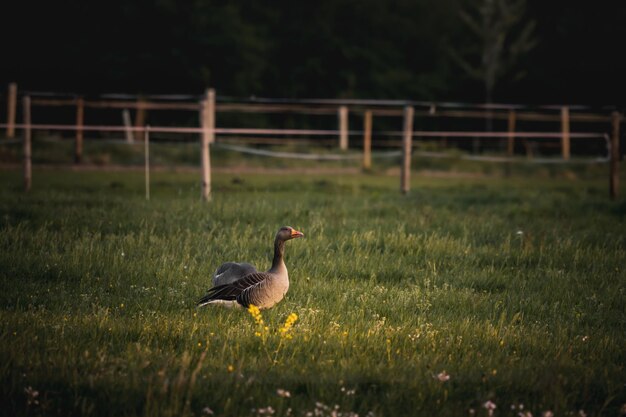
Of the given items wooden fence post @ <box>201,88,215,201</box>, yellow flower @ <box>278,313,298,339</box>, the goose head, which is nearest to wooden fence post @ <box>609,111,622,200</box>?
wooden fence post @ <box>201,88,215,201</box>

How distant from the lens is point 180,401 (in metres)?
5.39

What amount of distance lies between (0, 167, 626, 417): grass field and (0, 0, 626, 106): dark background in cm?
3159

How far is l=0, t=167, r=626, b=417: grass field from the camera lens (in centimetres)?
561

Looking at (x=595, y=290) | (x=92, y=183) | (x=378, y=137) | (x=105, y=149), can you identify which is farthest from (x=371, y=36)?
(x=595, y=290)

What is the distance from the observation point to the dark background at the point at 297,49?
45.3 meters

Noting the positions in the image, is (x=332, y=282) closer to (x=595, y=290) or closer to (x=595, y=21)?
(x=595, y=290)

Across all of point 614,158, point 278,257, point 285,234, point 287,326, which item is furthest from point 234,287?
point 614,158

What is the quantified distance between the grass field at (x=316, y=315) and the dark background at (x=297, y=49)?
31.6 m

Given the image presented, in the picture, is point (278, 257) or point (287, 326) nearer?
point (287, 326)

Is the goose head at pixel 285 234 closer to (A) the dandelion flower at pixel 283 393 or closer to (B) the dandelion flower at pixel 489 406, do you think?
(A) the dandelion flower at pixel 283 393

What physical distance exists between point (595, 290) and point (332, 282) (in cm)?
276

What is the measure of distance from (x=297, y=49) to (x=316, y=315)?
145 feet

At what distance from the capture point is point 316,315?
7.64m

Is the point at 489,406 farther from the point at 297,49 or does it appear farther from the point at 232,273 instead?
the point at 297,49
